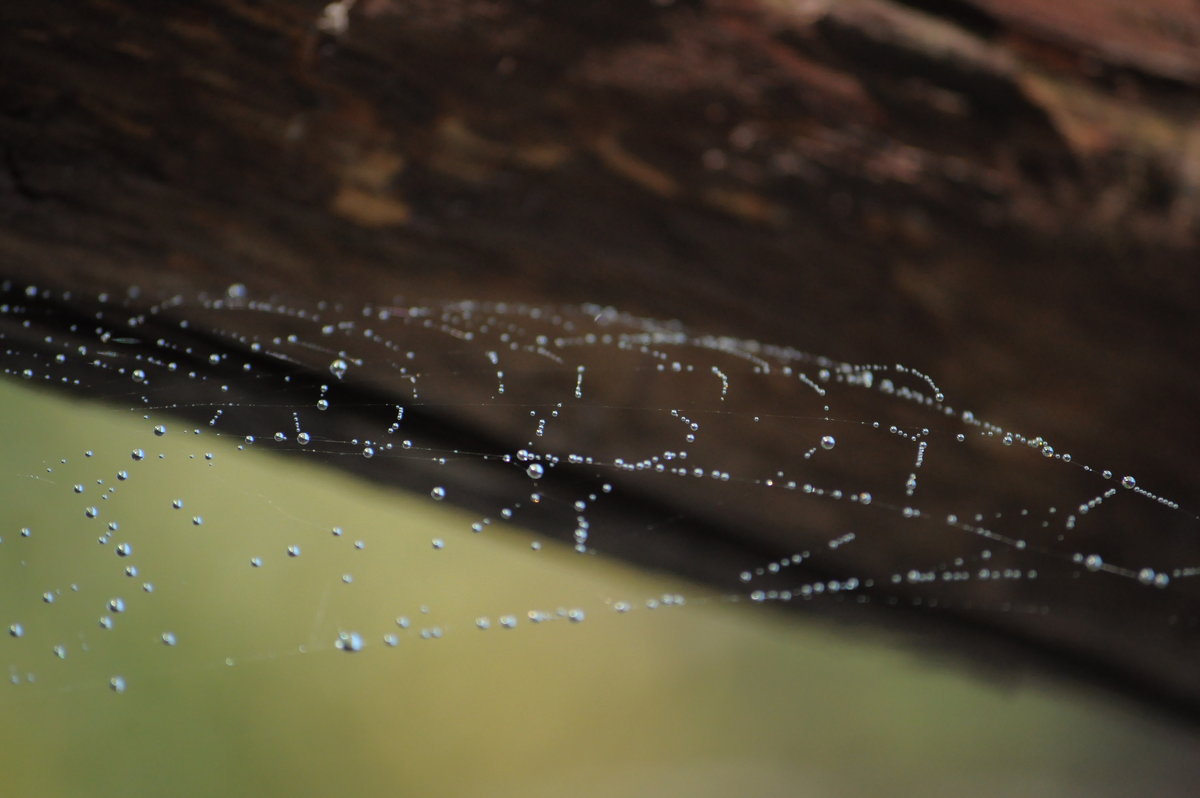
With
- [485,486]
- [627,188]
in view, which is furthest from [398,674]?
[627,188]

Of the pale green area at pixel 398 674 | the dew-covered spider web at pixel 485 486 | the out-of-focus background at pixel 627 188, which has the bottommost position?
the pale green area at pixel 398 674

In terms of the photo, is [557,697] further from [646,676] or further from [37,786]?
[37,786]

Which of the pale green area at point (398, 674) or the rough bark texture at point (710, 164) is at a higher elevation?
the rough bark texture at point (710, 164)

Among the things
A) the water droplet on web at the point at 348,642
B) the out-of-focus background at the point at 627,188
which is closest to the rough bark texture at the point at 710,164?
the out-of-focus background at the point at 627,188

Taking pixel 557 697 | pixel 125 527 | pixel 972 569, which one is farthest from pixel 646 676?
pixel 125 527

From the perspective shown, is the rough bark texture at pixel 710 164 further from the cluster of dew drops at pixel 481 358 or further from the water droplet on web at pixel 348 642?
the water droplet on web at pixel 348 642
